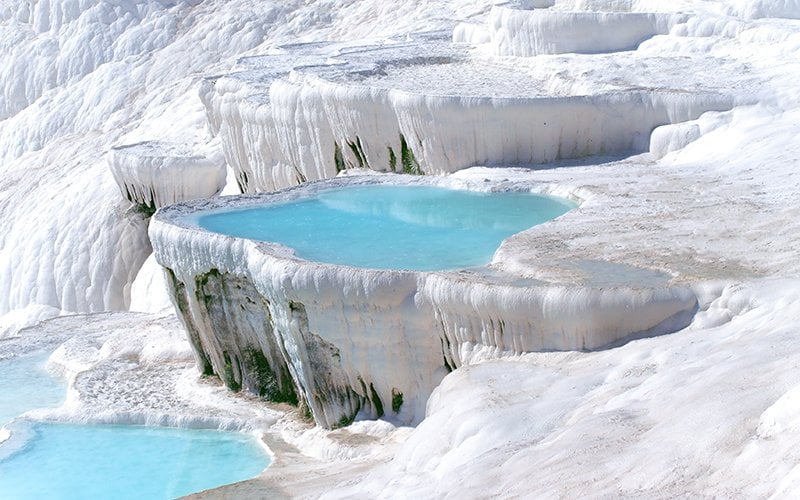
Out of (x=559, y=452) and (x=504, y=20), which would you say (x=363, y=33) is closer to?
(x=504, y=20)

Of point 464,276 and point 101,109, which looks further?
point 101,109

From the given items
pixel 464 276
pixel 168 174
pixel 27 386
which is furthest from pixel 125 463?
pixel 168 174

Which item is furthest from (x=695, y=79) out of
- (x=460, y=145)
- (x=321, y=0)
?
(x=321, y=0)

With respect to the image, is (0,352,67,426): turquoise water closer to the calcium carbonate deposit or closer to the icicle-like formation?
the calcium carbonate deposit

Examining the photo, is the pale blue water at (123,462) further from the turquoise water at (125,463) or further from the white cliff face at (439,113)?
the white cliff face at (439,113)

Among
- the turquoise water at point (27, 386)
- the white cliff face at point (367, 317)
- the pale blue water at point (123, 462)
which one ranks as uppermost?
the white cliff face at point (367, 317)

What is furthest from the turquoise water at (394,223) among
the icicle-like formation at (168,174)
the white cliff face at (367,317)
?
the icicle-like formation at (168,174)

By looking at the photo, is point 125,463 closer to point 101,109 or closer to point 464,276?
point 464,276

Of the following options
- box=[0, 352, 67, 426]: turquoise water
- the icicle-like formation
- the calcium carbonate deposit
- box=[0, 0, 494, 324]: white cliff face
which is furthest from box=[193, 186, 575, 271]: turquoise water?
box=[0, 0, 494, 324]: white cliff face
